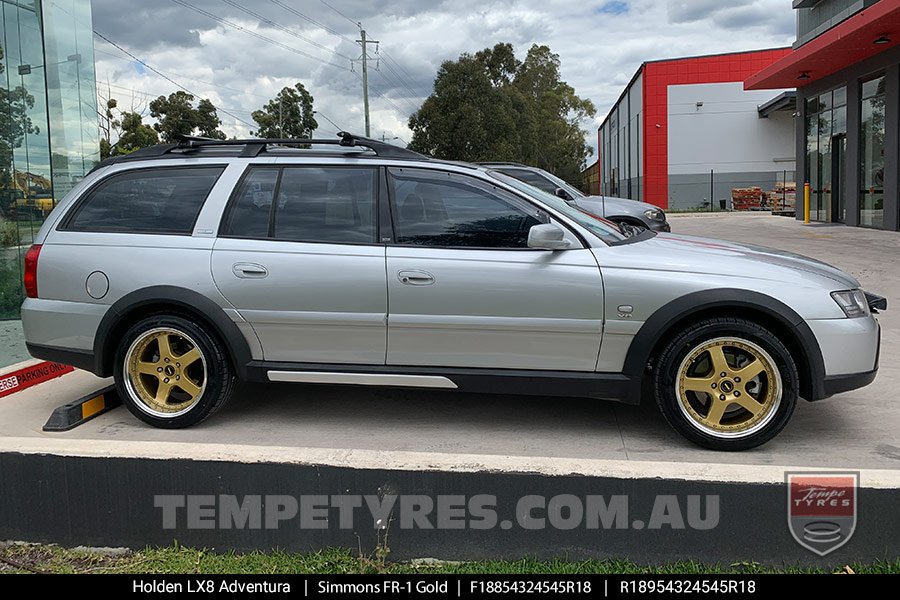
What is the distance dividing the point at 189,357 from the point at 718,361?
3.00 m

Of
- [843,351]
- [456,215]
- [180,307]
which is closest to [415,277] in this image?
[456,215]

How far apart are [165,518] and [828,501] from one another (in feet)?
9.14

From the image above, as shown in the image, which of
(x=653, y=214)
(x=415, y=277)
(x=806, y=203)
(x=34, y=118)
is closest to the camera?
(x=415, y=277)

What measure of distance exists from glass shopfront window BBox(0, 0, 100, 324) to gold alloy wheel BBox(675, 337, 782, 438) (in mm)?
7296

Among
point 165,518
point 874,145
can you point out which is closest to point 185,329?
point 165,518

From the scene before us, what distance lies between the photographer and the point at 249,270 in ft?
15.4

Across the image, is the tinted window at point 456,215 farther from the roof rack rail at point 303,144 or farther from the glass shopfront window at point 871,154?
the glass shopfront window at point 871,154

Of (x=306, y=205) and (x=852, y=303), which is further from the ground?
(x=306, y=205)

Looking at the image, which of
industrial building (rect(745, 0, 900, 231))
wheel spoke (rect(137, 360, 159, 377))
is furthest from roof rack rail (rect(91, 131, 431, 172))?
industrial building (rect(745, 0, 900, 231))

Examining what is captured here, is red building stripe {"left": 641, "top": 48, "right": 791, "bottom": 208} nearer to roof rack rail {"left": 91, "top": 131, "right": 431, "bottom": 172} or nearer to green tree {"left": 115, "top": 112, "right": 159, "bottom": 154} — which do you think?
green tree {"left": 115, "top": 112, "right": 159, "bottom": 154}

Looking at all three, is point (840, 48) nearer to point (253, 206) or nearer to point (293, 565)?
point (253, 206)

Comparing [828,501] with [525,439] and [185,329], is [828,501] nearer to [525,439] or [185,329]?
[525,439]

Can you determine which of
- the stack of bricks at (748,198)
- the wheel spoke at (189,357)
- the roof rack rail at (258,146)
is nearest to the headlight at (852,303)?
the roof rack rail at (258,146)

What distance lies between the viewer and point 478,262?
4516 millimetres
